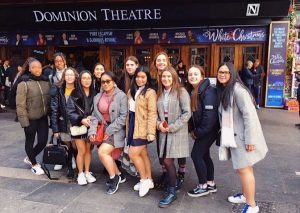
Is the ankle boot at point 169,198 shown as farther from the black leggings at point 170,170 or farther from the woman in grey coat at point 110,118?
the woman in grey coat at point 110,118

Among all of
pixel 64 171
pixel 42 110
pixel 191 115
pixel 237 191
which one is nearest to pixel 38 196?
pixel 64 171

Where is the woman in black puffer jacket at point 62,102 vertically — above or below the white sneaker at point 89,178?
above

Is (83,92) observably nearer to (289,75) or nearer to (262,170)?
(262,170)

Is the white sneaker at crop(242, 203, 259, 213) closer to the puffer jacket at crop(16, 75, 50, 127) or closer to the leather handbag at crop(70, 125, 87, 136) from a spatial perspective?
the leather handbag at crop(70, 125, 87, 136)

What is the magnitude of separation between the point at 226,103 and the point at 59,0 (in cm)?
809

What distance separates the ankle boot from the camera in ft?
11.9

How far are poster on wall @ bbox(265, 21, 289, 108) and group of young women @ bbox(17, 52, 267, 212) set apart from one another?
752cm

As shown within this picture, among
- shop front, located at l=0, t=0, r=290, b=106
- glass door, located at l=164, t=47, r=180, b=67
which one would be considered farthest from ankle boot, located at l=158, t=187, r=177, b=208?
glass door, located at l=164, t=47, r=180, b=67

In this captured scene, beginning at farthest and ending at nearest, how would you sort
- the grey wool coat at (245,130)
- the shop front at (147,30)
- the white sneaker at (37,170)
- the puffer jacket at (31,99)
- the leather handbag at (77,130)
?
1. the shop front at (147,30)
2. the white sneaker at (37,170)
3. the puffer jacket at (31,99)
4. the leather handbag at (77,130)
5. the grey wool coat at (245,130)

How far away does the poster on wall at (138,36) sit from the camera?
10.5 metres

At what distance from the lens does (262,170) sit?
188 inches

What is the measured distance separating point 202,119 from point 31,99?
2510 mm

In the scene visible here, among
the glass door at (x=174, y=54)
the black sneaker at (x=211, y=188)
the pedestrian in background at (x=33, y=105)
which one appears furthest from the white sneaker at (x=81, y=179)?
the glass door at (x=174, y=54)

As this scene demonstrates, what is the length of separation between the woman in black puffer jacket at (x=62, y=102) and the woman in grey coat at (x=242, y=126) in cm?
206
